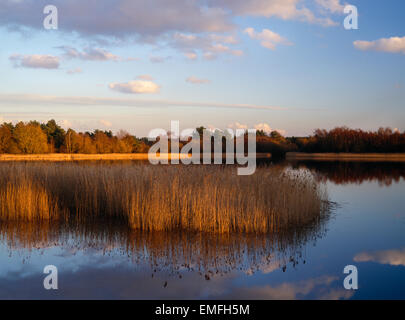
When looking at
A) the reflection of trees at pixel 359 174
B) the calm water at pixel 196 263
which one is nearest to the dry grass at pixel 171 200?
the calm water at pixel 196 263

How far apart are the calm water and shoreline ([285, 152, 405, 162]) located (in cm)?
5153

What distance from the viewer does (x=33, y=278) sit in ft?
18.7

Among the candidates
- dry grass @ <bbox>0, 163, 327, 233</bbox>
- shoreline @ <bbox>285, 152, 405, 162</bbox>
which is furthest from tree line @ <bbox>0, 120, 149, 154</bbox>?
dry grass @ <bbox>0, 163, 327, 233</bbox>

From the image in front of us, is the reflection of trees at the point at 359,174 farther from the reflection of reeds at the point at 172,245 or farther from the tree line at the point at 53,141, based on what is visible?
the tree line at the point at 53,141

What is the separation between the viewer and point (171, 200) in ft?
29.0

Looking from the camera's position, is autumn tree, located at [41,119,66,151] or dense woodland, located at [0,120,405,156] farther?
autumn tree, located at [41,119,66,151]

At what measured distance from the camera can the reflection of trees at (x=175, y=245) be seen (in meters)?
6.29

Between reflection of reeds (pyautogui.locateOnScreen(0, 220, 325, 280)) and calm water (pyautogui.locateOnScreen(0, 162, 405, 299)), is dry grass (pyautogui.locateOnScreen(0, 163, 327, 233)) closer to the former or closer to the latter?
reflection of reeds (pyautogui.locateOnScreen(0, 220, 325, 280))

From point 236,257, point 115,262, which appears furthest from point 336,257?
point 115,262

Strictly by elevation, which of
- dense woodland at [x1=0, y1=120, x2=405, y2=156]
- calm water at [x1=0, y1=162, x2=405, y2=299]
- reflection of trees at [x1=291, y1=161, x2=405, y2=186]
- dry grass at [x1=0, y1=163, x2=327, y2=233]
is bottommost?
calm water at [x1=0, y1=162, x2=405, y2=299]

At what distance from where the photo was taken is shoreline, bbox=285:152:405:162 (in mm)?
55472

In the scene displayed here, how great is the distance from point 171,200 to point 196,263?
2755 mm
